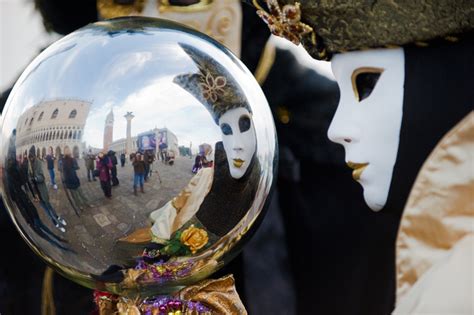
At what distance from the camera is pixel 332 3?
6.40 ft

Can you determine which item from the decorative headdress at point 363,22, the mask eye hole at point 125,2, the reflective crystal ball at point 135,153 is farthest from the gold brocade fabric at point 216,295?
the mask eye hole at point 125,2

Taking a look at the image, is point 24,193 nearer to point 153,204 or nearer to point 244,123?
point 153,204

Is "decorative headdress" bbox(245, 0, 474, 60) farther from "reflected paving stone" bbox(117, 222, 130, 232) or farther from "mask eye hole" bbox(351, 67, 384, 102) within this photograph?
"reflected paving stone" bbox(117, 222, 130, 232)

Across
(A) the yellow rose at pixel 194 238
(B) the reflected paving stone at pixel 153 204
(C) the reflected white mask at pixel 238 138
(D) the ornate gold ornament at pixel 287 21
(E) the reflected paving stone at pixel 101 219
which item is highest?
(D) the ornate gold ornament at pixel 287 21

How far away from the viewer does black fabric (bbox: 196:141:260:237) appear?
1.76m

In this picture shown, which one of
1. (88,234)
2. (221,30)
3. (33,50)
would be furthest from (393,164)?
(33,50)

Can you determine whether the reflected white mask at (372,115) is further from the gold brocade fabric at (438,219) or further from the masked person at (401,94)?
the gold brocade fabric at (438,219)

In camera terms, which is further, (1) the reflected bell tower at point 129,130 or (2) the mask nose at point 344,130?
(2) the mask nose at point 344,130

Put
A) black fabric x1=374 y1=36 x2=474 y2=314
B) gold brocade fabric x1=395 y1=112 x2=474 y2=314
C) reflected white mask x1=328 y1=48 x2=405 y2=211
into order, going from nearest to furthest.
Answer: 1. gold brocade fabric x1=395 y1=112 x2=474 y2=314
2. black fabric x1=374 y1=36 x2=474 y2=314
3. reflected white mask x1=328 y1=48 x2=405 y2=211

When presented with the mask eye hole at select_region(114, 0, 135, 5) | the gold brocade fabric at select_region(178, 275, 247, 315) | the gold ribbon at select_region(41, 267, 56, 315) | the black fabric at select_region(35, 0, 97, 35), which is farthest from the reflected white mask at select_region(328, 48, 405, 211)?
the black fabric at select_region(35, 0, 97, 35)

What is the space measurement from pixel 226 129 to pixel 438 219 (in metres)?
0.39

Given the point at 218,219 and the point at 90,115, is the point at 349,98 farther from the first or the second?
the point at 90,115

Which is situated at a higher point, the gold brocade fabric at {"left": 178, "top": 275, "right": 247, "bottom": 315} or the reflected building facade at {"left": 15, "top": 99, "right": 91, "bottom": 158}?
the reflected building facade at {"left": 15, "top": 99, "right": 91, "bottom": 158}

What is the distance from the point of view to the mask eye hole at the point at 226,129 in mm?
1758
